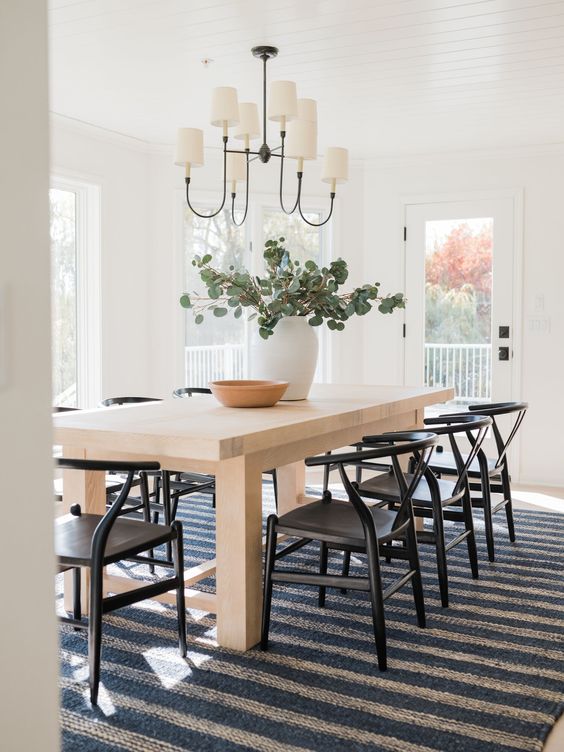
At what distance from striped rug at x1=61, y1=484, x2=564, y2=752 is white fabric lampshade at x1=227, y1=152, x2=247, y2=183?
1.93 m

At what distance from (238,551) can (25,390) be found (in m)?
1.70

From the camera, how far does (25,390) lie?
3.08ft

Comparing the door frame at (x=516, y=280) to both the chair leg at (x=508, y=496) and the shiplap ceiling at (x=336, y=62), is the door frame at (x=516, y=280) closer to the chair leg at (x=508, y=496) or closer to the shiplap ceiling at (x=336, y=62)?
the shiplap ceiling at (x=336, y=62)

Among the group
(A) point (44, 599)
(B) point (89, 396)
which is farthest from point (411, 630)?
(B) point (89, 396)

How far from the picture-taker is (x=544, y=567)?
352cm

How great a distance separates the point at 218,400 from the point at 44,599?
2.16 metres

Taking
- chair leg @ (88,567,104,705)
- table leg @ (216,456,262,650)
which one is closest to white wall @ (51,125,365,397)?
table leg @ (216,456,262,650)

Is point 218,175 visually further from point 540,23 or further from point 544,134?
point 540,23

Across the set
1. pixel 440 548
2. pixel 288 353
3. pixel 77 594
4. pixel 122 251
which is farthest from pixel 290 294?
pixel 122 251

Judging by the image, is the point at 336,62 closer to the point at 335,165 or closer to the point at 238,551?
the point at 335,165

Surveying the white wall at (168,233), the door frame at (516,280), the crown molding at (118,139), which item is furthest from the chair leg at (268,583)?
the door frame at (516,280)

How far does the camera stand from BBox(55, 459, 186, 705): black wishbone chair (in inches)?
83.6

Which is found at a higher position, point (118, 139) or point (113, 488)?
point (118, 139)

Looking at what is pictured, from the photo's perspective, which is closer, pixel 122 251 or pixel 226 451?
pixel 226 451
